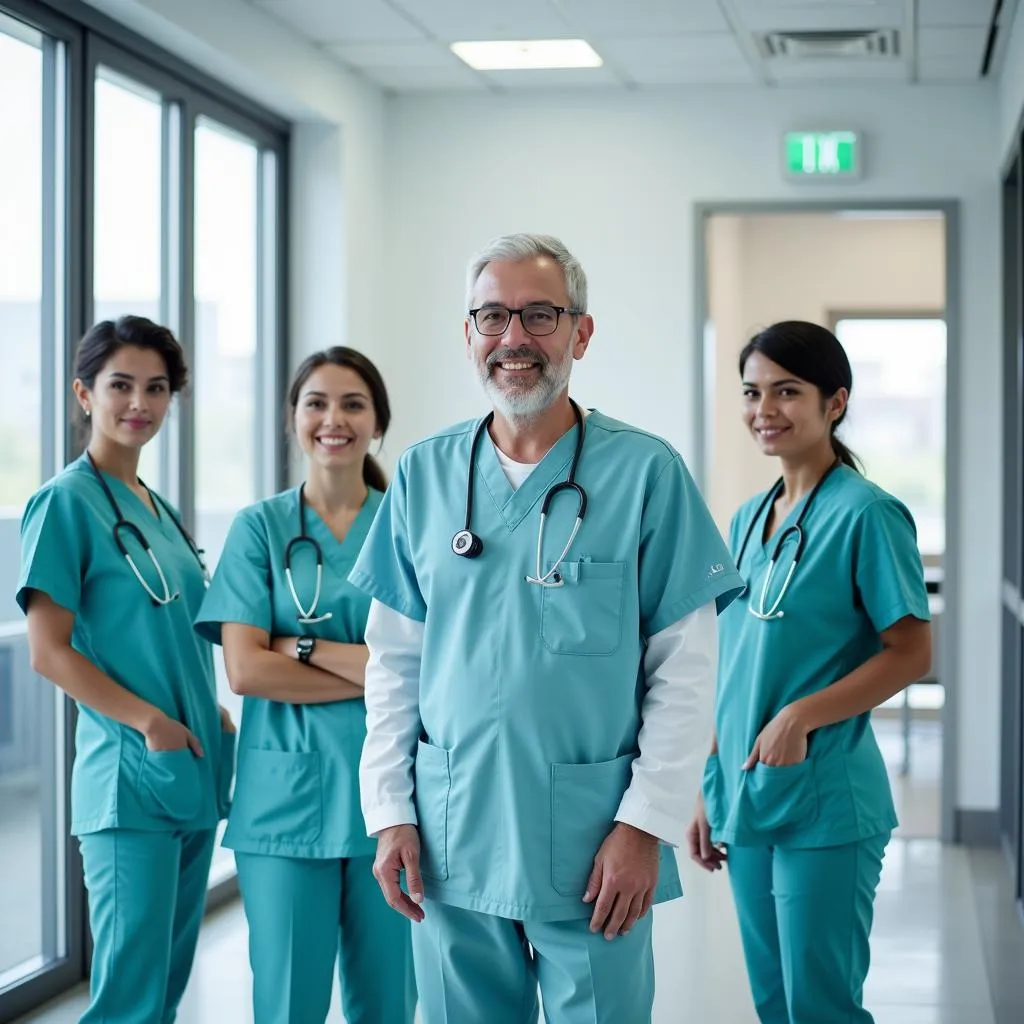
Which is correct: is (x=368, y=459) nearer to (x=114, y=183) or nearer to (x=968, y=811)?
(x=114, y=183)

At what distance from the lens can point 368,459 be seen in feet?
8.68

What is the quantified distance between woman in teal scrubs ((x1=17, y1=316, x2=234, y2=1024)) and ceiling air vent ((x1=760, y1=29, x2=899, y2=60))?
2.43 meters

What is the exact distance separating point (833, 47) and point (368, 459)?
2.36 m

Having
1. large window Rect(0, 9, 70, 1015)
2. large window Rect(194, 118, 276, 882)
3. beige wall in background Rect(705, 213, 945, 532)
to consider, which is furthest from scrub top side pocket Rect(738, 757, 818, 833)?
beige wall in background Rect(705, 213, 945, 532)

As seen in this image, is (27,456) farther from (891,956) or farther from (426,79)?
(891,956)

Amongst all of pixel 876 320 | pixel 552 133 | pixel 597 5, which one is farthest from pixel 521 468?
pixel 876 320

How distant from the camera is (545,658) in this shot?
1698 millimetres

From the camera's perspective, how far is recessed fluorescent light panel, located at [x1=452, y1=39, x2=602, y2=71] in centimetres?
423

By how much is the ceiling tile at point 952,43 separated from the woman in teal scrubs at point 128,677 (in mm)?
2599

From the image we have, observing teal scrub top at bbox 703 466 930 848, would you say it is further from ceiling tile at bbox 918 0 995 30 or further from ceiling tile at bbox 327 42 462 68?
ceiling tile at bbox 327 42 462 68

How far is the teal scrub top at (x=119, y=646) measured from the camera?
7.55 ft

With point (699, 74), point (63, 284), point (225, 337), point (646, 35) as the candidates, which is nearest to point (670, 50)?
point (646, 35)

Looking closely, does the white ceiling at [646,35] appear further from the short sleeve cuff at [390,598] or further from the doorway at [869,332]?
the short sleeve cuff at [390,598]

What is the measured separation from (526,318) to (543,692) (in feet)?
1.53
